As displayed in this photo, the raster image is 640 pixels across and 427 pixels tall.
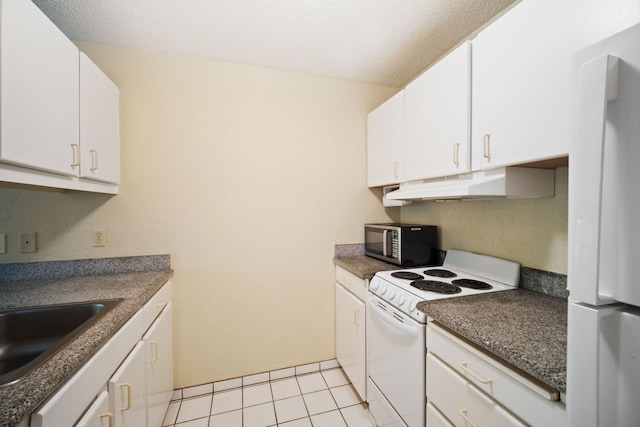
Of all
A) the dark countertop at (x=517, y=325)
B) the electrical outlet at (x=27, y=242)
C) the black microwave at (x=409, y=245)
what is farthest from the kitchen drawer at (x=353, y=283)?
the electrical outlet at (x=27, y=242)

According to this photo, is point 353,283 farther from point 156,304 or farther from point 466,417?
point 156,304

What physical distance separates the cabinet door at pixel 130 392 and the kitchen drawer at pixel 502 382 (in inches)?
48.1

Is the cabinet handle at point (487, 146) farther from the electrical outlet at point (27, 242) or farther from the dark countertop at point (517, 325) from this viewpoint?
the electrical outlet at point (27, 242)

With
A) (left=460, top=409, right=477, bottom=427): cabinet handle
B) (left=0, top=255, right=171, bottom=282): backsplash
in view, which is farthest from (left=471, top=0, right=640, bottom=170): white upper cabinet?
(left=0, top=255, right=171, bottom=282): backsplash

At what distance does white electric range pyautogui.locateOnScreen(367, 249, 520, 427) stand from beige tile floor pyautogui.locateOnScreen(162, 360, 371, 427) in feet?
0.91

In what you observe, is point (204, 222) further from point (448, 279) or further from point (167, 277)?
point (448, 279)

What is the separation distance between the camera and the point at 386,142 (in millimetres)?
1932

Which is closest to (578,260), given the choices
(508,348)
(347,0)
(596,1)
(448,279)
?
(508,348)

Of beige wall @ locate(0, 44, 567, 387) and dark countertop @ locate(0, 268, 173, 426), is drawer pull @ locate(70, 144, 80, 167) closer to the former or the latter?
beige wall @ locate(0, 44, 567, 387)

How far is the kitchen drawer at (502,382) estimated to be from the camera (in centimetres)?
67

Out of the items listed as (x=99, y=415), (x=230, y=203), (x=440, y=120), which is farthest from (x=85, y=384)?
(x=440, y=120)

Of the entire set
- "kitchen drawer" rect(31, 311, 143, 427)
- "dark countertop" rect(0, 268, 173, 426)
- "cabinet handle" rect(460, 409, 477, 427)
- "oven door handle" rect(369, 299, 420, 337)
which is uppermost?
"dark countertop" rect(0, 268, 173, 426)

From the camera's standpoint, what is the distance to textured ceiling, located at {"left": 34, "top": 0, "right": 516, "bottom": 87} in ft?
4.53

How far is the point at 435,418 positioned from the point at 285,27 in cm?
212
